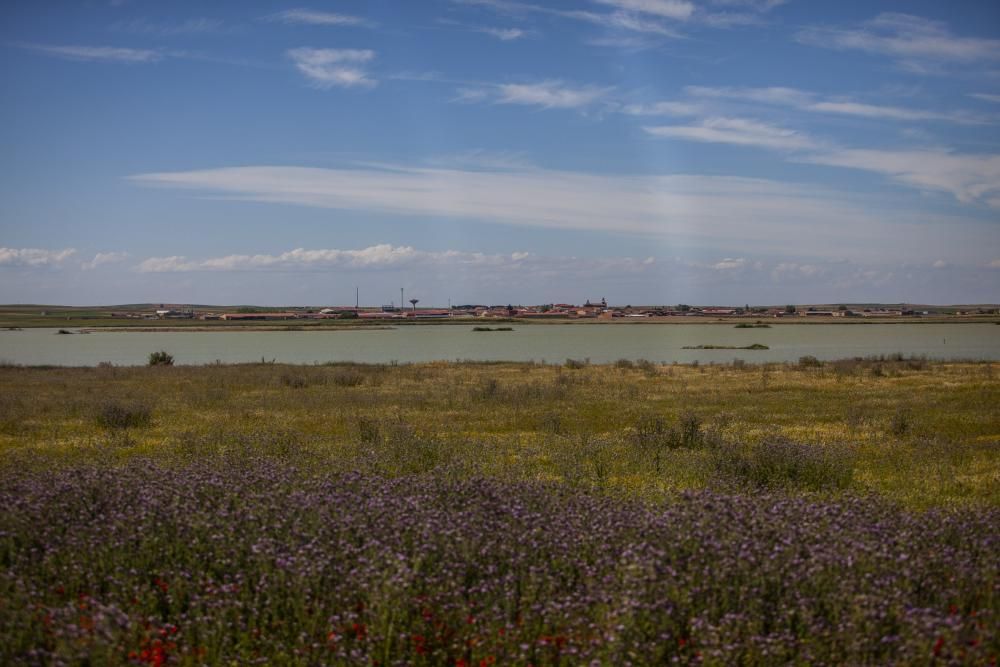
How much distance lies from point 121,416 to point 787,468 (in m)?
14.9

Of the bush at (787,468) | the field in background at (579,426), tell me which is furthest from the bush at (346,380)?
the bush at (787,468)

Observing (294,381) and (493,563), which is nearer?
(493,563)

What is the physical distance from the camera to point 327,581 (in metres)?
5.73

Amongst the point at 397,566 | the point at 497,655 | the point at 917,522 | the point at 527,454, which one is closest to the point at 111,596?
the point at 397,566

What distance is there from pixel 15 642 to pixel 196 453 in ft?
27.5

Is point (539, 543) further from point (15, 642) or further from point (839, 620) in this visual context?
point (15, 642)

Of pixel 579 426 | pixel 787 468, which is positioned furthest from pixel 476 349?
pixel 787 468

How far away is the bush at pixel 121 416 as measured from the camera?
58.4 feet

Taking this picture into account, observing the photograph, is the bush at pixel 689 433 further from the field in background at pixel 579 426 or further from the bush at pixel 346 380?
the bush at pixel 346 380

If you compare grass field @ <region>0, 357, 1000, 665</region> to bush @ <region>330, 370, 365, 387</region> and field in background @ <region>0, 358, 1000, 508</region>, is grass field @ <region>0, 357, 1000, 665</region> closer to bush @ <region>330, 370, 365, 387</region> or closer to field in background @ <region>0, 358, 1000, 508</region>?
field in background @ <region>0, 358, 1000, 508</region>

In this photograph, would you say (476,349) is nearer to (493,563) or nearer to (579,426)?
(579,426)

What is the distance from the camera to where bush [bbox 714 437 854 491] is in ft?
35.7

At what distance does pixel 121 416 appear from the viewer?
17.9m

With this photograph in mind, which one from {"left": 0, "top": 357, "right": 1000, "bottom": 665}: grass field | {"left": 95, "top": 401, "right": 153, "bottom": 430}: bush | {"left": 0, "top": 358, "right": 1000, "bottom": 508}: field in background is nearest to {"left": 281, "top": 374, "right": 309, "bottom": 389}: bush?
{"left": 0, "top": 358, "right": 1000, "bottom": 508}: field in background
